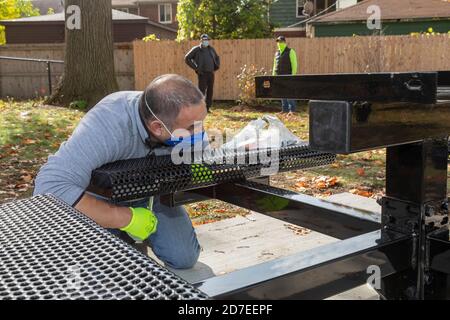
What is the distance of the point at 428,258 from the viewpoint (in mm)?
1817

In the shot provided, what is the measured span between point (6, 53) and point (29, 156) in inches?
634

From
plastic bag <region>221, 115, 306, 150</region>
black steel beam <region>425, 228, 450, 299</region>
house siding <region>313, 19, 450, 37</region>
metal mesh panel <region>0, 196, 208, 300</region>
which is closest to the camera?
metal mesh panel <region>0, 196, 208, 300</region>

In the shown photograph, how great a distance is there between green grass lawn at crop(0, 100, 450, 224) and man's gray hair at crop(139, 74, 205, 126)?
6.56 ft

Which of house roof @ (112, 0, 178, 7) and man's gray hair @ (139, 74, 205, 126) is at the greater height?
house roof @ (112, 0, 178, 7)

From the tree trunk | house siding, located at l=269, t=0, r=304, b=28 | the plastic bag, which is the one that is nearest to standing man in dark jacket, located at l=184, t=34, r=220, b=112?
the tree trunk

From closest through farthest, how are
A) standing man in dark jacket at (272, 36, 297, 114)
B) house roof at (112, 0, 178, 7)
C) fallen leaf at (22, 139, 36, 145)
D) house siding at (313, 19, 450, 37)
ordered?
1. fallen leaf at (22, 139, 36, 145)
2. standing man in dark jacket at (272, 36, 297, 114)
3. house siding at (313, 19, 450, 37)
4. house roof at (112, 0, 178, 7)

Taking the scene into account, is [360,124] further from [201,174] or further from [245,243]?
[245,243]

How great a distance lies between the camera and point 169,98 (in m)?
2.41

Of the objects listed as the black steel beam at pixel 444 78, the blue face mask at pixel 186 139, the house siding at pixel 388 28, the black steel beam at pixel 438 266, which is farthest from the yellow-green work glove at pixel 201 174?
the house siding at pixel 388 28

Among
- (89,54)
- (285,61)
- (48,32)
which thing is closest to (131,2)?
(48,32)

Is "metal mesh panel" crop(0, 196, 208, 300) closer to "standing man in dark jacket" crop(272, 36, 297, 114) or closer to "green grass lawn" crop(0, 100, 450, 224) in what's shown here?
"green grass lawn" crop(0, 100, 450, 224)

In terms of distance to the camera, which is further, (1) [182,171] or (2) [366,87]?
(1) [182,171]

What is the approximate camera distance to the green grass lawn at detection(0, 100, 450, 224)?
5.19m

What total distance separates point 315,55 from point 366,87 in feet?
53.2
